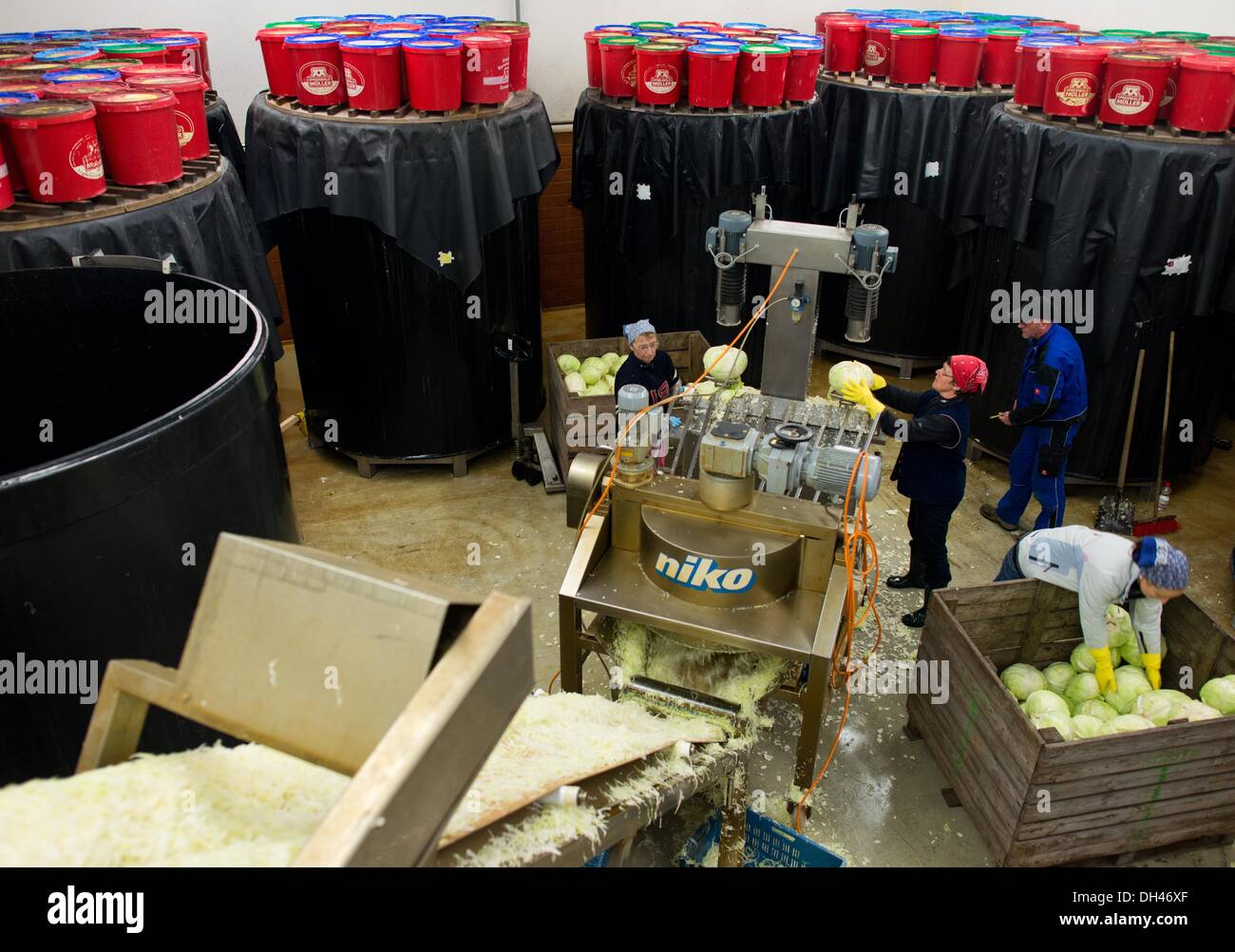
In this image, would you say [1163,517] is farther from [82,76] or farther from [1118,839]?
[82,76]

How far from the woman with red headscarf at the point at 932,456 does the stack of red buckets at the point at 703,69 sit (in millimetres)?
2511

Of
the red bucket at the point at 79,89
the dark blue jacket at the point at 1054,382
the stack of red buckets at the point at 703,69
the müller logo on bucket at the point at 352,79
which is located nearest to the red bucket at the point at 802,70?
the stack of red buckets at the point at 703,69

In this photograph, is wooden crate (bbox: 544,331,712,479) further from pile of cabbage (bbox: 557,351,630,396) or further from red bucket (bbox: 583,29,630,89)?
red bucket (bbox: 583,29,630,89)

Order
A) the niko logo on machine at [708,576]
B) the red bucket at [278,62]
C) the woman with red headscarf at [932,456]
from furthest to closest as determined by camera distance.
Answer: the red bucket at [278,62] < the woman with red headscarf at [932,456] < the niko logo on machine at [708,576]

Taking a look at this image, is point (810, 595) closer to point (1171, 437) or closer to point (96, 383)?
point (96, 383)

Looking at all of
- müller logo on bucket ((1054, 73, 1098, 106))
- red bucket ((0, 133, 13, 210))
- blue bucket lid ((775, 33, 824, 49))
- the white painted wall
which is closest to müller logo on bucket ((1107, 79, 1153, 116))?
müller logo on bucket ((1054, 73, 1098, 106))

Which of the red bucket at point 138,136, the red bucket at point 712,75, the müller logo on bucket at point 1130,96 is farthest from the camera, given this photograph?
the red bucket at point 712,75

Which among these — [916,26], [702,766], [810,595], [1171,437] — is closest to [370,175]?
[810,595]

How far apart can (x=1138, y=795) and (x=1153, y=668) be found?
28.7 inches

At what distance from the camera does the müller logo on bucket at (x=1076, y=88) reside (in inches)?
198

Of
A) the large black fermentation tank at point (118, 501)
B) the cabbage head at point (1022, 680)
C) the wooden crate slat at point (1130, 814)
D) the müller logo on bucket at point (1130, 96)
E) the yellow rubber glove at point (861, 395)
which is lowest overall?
the wooden crate slat at point (1130, 814)

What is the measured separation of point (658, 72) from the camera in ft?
Result: 19.2

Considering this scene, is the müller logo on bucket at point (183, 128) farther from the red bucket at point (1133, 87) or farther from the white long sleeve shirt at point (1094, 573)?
the red bucket at point (1133, 87)

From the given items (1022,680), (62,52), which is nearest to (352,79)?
(62,52)
